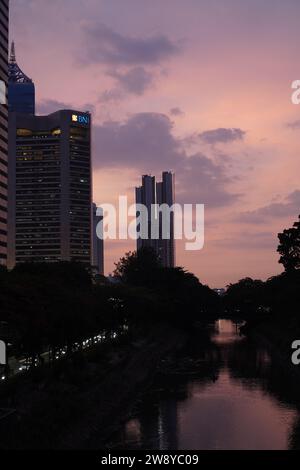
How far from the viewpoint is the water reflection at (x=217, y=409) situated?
34.9 metres

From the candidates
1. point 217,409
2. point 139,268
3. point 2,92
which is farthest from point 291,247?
point 2,92

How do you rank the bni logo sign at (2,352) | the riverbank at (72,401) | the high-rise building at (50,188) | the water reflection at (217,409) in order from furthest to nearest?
the high-rise building at (50,188)
the bni logo sign at (2,352)
the water reflection at (217,409)
the riverbank at (72,401)

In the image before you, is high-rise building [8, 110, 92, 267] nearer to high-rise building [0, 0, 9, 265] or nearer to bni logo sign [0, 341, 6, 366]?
high-rise building [0, 0, 9, 265]

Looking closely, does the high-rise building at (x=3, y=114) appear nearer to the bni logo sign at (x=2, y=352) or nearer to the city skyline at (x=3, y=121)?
the city skyline at (x=3, y=121)

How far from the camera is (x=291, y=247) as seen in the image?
84.9 metres

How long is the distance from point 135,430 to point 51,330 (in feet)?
31.7

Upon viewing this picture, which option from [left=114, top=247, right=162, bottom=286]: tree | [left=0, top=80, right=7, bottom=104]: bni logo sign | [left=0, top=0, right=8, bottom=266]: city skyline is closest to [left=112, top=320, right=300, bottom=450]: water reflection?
[left=114, top=247, right=162, bottom=286]: tree

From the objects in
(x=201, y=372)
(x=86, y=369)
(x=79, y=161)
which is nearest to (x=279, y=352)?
(x=201, y=372)

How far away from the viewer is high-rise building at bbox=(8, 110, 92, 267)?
185125mm

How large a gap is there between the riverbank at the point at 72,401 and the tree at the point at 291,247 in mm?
33439

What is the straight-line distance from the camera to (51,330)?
137ft

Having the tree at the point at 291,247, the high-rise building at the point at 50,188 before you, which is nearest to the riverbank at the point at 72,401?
the tree at the point at 291,247

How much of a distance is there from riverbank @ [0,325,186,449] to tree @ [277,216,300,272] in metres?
33.4

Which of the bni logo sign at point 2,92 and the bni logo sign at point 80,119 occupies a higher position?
the bni logo sign at point 80,119
